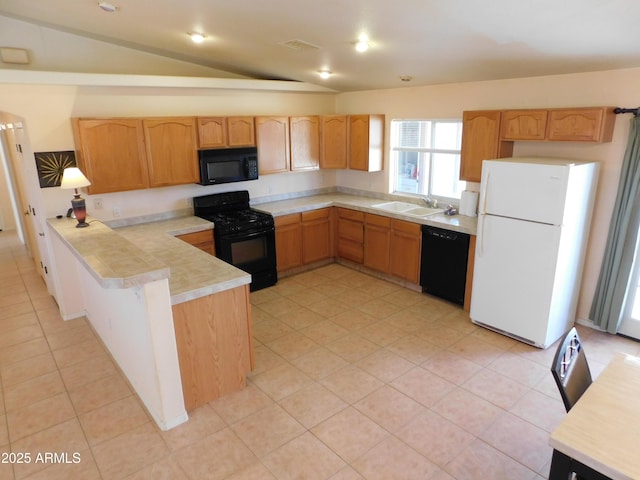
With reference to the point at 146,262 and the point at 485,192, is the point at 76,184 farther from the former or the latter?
the point at 485,192

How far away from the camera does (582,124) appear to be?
3586 mm

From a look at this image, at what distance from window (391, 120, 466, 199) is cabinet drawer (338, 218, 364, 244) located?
0.81 metres

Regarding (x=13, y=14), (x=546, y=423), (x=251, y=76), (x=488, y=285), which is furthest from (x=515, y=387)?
(x=13, y=14)

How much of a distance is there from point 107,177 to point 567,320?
4719mm

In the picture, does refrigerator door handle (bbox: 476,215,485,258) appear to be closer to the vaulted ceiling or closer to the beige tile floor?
the beige tile floor

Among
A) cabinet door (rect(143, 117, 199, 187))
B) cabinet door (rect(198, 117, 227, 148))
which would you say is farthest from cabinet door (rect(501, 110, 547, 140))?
cabinet door (rect(143, 117, 199, 187))

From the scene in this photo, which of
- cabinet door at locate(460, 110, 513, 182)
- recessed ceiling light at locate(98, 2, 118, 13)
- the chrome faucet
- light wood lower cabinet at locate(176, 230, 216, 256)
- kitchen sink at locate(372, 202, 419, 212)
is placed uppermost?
recessed ceiling light at locate(98, 2, 118, 13)

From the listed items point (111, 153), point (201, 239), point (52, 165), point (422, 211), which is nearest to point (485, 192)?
point (422, 211)

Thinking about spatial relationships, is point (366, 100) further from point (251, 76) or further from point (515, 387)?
point (515, 387)

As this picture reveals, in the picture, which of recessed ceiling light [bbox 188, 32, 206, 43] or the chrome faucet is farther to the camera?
the chrome faucet

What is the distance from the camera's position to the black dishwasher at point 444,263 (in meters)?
4.41

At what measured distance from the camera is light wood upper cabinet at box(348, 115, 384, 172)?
5.53 m

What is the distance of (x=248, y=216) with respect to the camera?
5.13 m

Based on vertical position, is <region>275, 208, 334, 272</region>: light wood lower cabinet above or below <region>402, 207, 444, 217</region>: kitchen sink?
below
